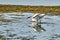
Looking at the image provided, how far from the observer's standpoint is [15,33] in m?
22.4

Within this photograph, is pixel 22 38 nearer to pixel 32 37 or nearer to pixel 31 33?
pixel 32 37

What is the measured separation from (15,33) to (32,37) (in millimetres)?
2241

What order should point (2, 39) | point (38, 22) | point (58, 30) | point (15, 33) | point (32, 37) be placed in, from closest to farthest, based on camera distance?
point (2, 39), point (32, 37), point (15, 33), point (58, 30), point (38, 22)

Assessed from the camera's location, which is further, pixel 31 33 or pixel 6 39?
pixel 31 33

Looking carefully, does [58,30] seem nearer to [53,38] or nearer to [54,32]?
[54,32]

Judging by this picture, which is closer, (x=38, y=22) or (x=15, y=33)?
(x=15, y=33)

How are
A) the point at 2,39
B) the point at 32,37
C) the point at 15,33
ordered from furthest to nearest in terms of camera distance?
the point at 15,33
the point at 32,37
the point at 2,39

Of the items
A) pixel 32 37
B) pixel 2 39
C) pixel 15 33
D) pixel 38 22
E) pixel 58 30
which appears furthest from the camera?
pixel 38 22

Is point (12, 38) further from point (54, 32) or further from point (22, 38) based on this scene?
point (54, 32)

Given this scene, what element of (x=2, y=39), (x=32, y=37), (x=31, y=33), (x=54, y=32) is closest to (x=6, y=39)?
(x=2, y=39)

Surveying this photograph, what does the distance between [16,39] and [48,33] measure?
3.82 m

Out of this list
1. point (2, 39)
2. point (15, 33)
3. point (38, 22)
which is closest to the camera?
point (2, 39)

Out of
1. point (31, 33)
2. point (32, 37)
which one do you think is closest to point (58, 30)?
point (31, 33)

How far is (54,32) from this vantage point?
23.1 meters
